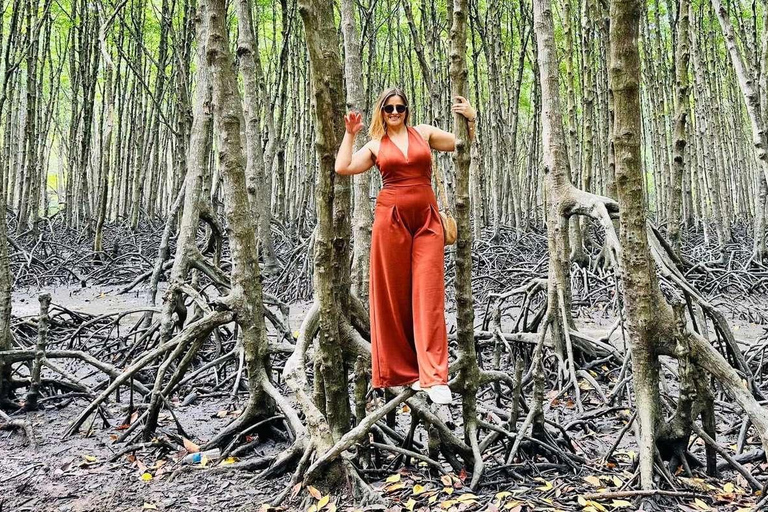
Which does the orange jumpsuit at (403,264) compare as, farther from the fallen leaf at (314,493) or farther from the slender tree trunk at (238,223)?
the slender tree trunk at (238,223)

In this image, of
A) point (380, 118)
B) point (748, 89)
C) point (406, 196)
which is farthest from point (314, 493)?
point (748, 89)

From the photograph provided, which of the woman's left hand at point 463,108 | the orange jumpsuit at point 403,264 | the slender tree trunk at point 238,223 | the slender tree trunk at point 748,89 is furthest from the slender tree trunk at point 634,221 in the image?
the slender tree trunk at point 748,89

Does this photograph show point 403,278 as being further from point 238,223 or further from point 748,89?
point 748,89

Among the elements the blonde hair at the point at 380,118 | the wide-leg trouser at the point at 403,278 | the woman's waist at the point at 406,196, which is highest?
the blonde hair at the point at 380,118

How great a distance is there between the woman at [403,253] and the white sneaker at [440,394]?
0.10m

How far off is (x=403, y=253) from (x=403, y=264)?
53 mm

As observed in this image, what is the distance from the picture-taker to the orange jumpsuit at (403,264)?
2.66 metres

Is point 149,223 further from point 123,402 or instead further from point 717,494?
point 717,494

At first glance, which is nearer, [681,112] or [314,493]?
[314,493]

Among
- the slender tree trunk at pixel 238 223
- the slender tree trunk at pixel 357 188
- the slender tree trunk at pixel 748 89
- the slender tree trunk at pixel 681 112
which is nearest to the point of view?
the slender tree trunk at pixel 238 223

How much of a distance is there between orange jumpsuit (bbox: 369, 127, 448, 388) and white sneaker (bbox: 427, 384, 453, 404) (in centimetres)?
17

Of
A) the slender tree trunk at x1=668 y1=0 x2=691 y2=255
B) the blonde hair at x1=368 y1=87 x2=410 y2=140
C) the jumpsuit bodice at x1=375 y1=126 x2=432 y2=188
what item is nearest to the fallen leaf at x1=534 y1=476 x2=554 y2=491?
the jumpsuit bodice at x1=375 y1=126 x2=432 y2=188

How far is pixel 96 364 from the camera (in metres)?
3.79

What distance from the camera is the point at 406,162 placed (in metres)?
2.71
